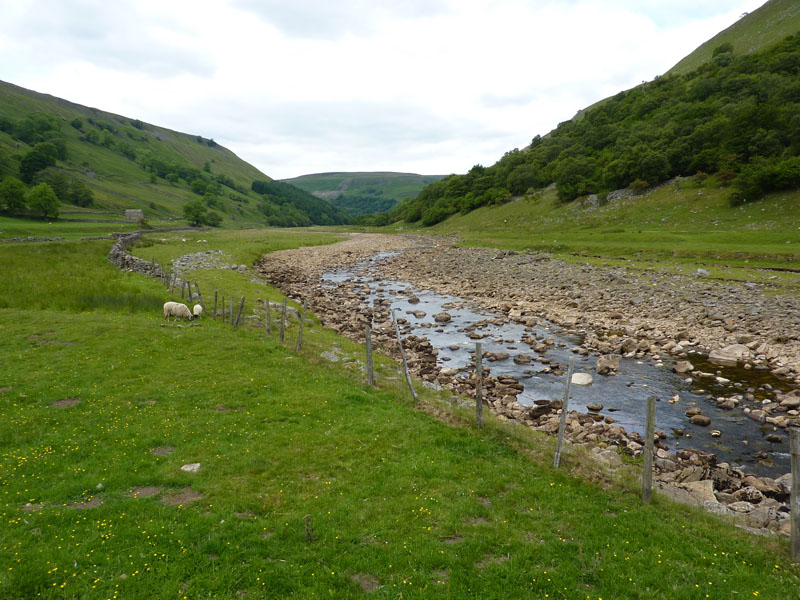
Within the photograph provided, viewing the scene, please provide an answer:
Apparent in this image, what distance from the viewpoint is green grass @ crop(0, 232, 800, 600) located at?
26.3 ft

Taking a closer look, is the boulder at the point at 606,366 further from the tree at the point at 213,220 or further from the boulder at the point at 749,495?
the tree at the point at 213,220

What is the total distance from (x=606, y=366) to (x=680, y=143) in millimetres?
89425

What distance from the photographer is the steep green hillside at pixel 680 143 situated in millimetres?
71500

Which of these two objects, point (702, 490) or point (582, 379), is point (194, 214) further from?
point (702, 490)

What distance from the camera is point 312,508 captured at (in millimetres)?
10289

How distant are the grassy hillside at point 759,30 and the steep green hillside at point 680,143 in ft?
44.9

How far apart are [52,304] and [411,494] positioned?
127 feet

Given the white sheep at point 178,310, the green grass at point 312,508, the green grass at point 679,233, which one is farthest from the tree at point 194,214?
the green grass at point 312,508

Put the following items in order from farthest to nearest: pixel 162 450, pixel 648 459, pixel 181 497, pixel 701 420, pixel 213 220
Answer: pixel 213 220
pixel 701 420
pixel 162 450
pixel 181 497
pixel 648 459

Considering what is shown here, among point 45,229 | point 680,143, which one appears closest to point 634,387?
point 680,143

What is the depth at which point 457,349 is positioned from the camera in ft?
93.6

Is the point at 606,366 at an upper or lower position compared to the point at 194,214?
lower

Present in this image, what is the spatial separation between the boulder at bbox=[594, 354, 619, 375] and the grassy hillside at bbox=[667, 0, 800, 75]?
179 m

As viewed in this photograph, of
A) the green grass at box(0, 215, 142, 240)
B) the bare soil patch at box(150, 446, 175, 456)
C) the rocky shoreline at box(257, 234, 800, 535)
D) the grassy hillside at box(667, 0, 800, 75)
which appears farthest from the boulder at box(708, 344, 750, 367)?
the grassy hillside at box(667, 0, 800, 75)
